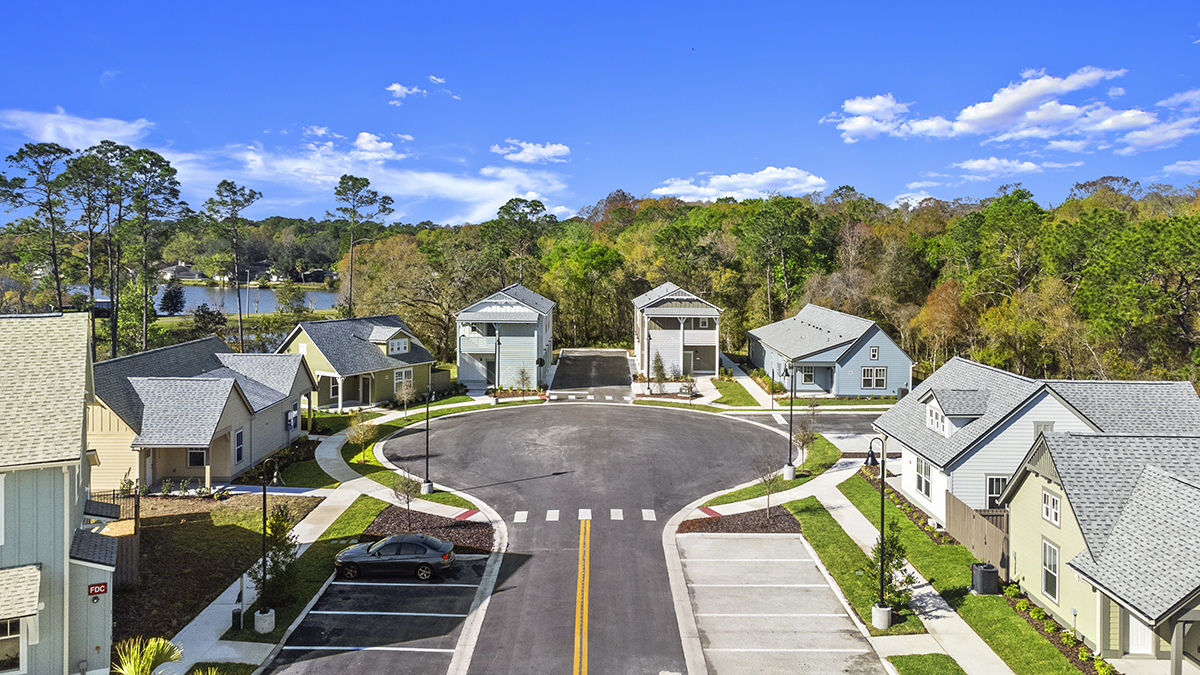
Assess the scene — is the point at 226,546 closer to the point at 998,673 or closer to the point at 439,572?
the point at 439,572

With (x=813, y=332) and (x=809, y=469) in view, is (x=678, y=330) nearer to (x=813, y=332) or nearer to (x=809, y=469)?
(x=813, y=332)

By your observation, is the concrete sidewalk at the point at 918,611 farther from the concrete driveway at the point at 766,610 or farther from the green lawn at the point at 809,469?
the concrete driveway at the point at 766,610

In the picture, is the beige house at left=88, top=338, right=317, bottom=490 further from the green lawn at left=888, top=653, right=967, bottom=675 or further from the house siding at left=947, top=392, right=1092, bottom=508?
the house siding at left=947, top=392, right=1092, bottom=508

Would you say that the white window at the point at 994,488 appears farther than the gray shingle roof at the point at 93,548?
Yes

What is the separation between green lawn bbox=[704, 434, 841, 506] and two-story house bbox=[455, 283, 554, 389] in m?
23.7

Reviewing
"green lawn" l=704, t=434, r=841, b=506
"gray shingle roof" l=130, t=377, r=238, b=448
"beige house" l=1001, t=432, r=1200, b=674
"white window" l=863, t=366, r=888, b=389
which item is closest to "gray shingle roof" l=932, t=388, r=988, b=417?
"beige house" l=1001, t=432, r=1200, b=674

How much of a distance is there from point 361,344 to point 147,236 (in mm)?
22153

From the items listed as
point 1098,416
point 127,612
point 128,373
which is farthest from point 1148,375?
point 128,373

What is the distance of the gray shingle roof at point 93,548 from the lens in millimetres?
15211

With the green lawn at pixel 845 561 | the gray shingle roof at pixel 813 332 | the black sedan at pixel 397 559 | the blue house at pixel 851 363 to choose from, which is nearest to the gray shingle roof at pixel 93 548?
the black sedan at pixel 397 559

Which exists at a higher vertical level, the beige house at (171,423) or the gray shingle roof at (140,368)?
the gray shingle roof at (140,368)

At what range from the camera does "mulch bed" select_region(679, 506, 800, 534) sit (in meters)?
25.1

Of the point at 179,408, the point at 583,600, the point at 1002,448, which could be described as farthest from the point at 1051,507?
the point at 179,408

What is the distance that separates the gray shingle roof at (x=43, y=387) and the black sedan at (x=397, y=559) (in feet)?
28.1
